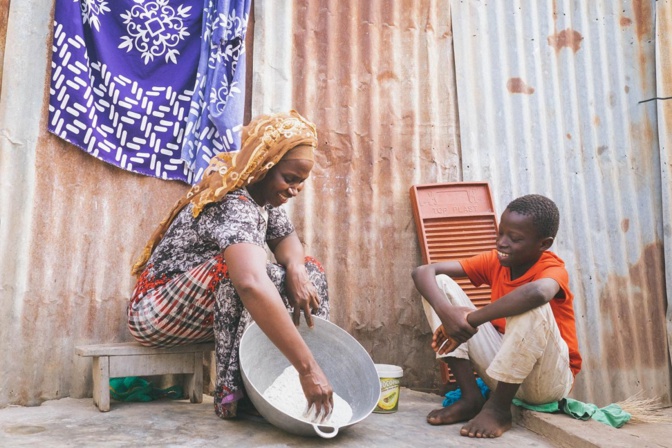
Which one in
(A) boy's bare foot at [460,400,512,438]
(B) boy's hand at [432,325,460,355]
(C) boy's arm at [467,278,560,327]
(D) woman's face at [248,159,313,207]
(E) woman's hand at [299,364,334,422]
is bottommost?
(A) boy's bare foot at [460,400,512,438]

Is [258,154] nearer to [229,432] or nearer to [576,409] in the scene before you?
[229,432]

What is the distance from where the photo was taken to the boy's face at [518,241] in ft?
8.82

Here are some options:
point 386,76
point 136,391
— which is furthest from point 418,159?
point 136,391

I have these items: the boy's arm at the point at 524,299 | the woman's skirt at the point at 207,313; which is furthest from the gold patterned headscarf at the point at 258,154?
the boy's arm at the point at 524,299

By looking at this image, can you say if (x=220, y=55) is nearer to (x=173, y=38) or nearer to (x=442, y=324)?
(x=173, y=38)

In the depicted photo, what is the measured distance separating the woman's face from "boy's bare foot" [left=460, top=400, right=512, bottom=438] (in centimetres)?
Answer: 118

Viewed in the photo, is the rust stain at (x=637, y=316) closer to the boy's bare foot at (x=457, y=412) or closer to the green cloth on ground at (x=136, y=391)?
the boy's bare foot at (x=457, y=412)

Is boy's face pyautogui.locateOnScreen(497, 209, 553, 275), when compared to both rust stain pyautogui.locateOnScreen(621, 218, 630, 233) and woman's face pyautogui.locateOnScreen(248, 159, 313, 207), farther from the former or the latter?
rust stain pyautogui.locateOnScreen(621, 218, 630, 233)

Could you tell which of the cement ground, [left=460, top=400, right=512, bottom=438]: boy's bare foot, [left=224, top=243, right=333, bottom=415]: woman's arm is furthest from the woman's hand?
[left=460, top=400, right=512, bottom=438]: boy's bare foot

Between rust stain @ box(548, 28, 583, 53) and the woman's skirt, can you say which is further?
rust stain @ box(548, 28, 583, 53)

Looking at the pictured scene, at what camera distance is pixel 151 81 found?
3.31m

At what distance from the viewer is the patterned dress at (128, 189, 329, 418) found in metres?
2.51

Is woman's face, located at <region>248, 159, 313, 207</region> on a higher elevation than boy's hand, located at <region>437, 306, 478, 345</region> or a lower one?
higher

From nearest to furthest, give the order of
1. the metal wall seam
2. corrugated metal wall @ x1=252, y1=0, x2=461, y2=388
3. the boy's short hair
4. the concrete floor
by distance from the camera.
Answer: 1. the concrete floor
2. the boy's short hair
3. corrugated metal wall @ x1=252, y1=0, x2=461, y2=388
4. the metal wall seam
